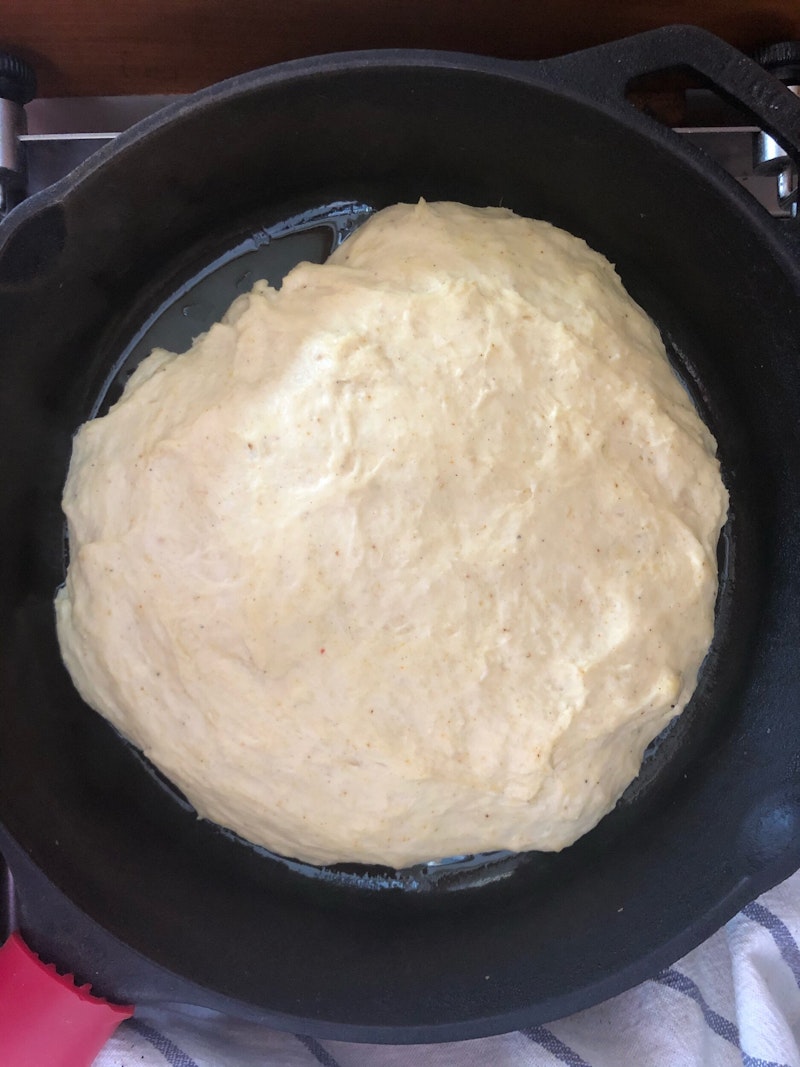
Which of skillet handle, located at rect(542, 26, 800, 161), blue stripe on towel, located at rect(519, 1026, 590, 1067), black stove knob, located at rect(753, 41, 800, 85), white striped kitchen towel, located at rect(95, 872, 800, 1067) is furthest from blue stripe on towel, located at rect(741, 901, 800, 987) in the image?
black stove knob, located at rect(753, 41, 800, 85)

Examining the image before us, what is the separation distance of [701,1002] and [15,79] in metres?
1.37

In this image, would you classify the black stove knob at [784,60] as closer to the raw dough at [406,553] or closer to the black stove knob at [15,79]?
the raw dough at [406,553]

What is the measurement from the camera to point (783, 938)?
103 cm

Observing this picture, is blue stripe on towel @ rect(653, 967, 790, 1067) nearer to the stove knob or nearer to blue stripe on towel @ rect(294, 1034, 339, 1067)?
blue stripe on towel @ rect(294, 1034, 339, 1067)

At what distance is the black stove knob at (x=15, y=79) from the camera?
3.26 feet

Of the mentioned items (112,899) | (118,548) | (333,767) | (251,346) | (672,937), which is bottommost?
A: (672,937)

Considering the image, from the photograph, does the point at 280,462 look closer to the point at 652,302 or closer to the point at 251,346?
the point at 251,346

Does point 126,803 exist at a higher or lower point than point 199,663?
lower

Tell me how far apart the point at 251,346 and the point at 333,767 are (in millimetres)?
445

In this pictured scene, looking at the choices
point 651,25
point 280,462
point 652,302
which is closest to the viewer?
point 280,462

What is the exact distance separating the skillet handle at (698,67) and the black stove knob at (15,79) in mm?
611

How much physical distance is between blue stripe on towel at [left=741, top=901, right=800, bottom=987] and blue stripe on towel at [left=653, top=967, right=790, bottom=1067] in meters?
0.10

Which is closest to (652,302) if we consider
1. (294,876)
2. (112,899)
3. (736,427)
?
(736,427)

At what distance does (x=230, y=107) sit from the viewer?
0.89 m
